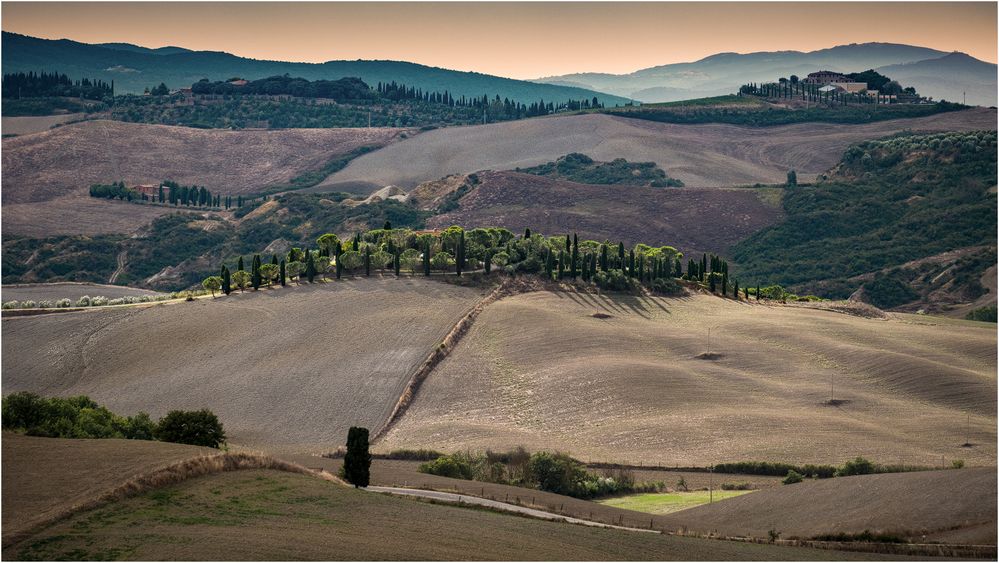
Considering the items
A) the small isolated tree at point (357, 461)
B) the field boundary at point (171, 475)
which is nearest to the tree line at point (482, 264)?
the small isolated tree at point (357, 461)

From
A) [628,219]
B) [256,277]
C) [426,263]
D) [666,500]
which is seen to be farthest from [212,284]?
[628,219]

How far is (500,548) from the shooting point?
41.8m

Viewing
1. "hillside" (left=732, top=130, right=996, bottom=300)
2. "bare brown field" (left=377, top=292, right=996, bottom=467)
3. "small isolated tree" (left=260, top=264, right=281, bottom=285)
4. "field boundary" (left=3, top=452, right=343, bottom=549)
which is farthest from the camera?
"hillside" (left=732, top=130, right=996, bottom=300)

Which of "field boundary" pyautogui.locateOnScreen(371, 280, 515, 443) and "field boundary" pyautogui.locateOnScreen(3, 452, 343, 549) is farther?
"field boundary" pyautogui.locateOnScreen(371, 280, 515, 443)

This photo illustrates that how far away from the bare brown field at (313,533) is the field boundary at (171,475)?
15.6 inches

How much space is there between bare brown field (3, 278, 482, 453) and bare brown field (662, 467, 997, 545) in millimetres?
28630

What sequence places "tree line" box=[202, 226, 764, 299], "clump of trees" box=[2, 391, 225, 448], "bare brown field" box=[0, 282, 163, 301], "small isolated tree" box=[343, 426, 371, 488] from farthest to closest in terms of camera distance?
"bare brown field" box=[0, 282, 163, 301], "tree line" box=[202, 226, 764, 299], "clump of trees" box=[2, 391, 225, 448], "small isolated tree" box=[343, 426, 371, 488]

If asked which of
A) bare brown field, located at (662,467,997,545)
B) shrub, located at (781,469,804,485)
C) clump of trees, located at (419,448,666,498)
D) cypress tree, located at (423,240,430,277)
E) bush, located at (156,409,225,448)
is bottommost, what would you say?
clump of trees, located at (419,448,666,498)

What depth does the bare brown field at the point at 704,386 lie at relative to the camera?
7281 cm

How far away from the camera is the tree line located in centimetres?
11006

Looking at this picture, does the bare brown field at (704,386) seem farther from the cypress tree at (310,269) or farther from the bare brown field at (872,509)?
the cypress tree at (310,269)

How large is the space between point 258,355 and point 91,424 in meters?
31.2

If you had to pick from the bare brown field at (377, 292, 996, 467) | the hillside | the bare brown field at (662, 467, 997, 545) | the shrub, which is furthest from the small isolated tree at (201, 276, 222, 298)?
the hillside

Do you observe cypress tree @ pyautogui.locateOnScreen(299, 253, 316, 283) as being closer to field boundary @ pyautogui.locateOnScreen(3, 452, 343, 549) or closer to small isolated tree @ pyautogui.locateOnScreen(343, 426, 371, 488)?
field boundary @ pyautogui.locateOnScreen(3, 452, 343, 549)
